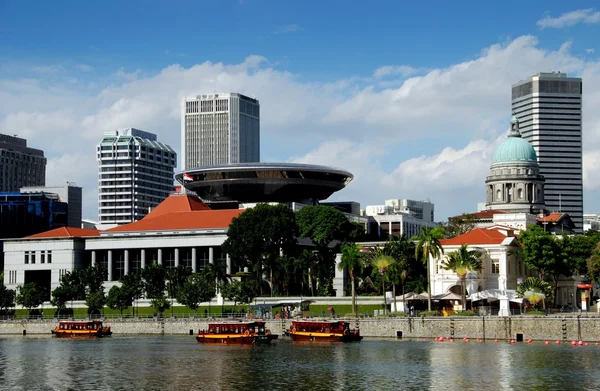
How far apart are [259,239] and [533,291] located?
5208 cm

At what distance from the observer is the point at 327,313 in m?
163

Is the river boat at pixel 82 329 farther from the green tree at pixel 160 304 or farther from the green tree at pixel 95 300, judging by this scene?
the green tree at pixel 95 300

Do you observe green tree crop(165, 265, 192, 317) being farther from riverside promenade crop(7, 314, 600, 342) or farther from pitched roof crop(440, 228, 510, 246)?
pitched roof crop(440, 228, 510, 246)

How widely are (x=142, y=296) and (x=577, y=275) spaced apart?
7495 centimetres

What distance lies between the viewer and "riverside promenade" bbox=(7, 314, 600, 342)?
125 meters

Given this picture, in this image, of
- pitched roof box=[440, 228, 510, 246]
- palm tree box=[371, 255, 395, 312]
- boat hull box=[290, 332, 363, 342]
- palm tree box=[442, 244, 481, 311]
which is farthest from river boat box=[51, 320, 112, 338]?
pitched roof box=[440, 228, 510, 246]

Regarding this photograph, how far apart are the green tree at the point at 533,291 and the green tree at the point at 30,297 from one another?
266 ft

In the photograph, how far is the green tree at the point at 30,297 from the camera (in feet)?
601

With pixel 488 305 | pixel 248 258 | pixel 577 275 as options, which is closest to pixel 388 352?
pixel 488 305

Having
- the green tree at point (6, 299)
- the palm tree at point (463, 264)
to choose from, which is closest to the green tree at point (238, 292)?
the palm tree at point (463, 264)

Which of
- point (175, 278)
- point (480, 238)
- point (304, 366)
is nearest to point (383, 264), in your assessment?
point (480, 238)

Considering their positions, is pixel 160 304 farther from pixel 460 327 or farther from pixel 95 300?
pixel 460 327

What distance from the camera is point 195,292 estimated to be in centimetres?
16638

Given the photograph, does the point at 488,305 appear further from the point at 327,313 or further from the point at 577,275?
the point at 577,275
